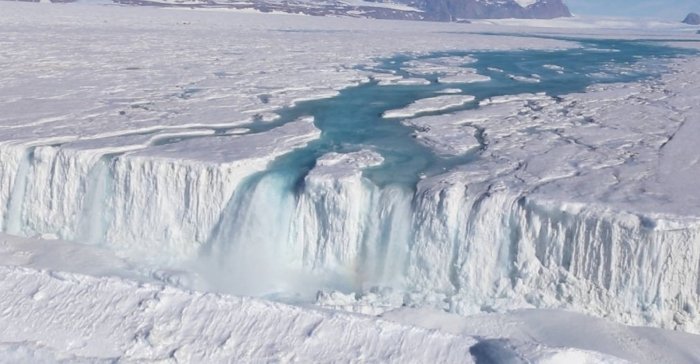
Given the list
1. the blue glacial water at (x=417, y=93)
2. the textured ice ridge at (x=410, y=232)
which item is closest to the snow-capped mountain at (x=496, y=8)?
the blue glacial water at (x=417, y=93)

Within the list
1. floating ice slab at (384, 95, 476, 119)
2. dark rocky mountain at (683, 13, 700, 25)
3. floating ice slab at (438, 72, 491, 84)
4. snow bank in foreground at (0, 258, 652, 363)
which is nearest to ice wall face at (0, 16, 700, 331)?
floating ice slab at (384, 95, 476, 119)

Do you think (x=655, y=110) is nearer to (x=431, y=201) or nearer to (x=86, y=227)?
(x=431, y=201)

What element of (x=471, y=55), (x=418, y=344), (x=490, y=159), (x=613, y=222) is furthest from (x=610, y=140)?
(x=471, y=55)

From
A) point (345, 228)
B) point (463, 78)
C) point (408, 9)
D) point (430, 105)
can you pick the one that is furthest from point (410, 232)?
point (408, 9)

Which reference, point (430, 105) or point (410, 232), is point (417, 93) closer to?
point (430, 105)

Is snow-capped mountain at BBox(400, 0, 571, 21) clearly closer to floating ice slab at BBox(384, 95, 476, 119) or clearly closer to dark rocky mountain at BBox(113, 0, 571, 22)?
dark rocky mountain at BBox(113, 0, 571, 22)

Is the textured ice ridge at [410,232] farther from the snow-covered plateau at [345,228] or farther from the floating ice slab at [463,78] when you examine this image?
the floating ice slab at [463,78]
